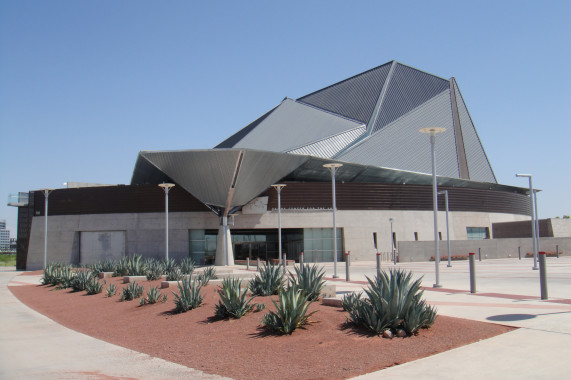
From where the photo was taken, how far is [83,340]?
36.6ft

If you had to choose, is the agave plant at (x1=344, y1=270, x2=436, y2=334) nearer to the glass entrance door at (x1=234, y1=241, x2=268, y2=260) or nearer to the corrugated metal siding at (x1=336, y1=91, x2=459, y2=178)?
the corrugated metal siding at (x1=336, y1=91, x2=459, y2=178)

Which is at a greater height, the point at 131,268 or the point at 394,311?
the point at 131,268

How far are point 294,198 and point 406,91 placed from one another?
21270 millimetres

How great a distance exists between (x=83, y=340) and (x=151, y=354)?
276cm

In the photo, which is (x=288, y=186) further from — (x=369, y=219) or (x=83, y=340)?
(x=83, y=340)

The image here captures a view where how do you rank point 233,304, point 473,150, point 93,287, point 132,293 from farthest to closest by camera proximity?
point 473,150
point 93,287
point 132,293
point 233,304

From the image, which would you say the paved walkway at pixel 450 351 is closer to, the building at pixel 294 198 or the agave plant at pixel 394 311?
the agave plant at pixel 394 311

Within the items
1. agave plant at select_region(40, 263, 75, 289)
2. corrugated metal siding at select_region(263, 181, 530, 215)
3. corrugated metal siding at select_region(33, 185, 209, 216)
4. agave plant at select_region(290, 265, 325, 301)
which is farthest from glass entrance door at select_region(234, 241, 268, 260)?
agave plant at select_region(290, 265, 325, 301)

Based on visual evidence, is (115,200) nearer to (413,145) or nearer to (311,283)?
(413,145)

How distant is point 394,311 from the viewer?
853 cm

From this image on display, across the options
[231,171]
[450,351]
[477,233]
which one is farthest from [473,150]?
[450,351]

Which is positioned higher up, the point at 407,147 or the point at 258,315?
the point at 407,147

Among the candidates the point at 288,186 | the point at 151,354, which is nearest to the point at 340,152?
the point at 288,186

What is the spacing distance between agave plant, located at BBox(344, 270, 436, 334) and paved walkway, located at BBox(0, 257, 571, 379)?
1004 mm
